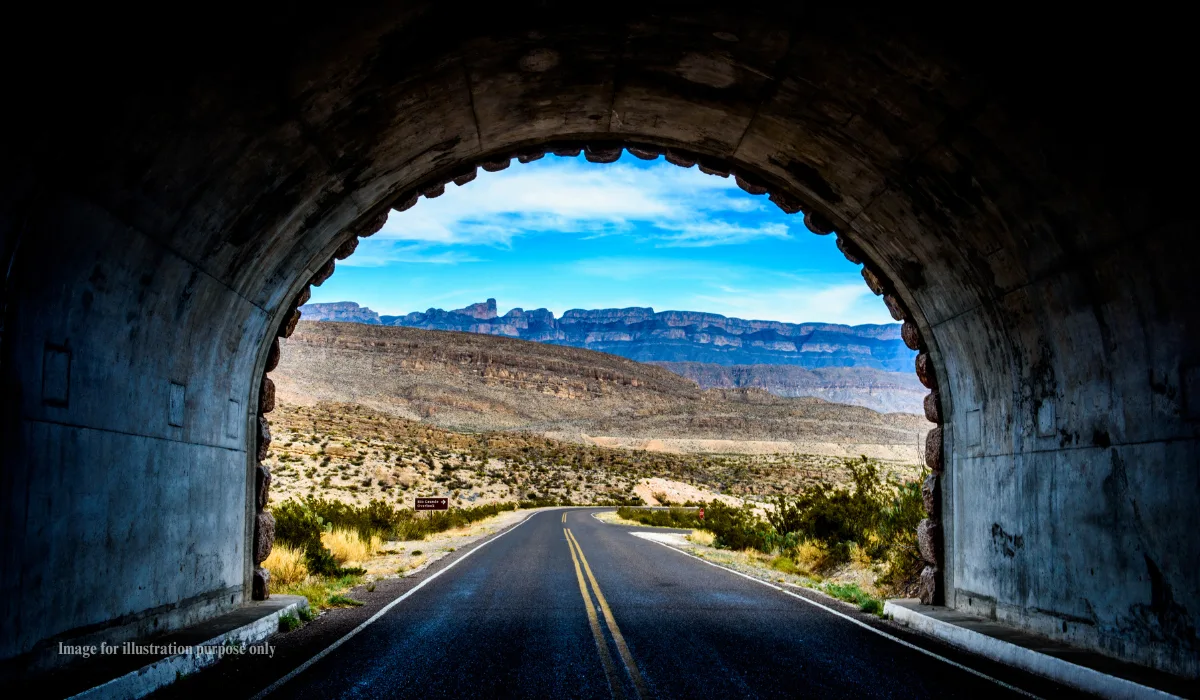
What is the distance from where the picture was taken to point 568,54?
968cm

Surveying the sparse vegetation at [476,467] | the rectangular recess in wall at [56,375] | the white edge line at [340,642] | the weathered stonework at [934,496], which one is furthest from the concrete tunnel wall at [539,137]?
the sparse vegetation at [476,467]

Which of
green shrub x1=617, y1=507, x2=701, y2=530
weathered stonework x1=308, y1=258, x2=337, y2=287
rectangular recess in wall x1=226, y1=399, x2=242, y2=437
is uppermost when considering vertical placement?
weathered stonework x1=308, y1=258, x2=337, y2=287

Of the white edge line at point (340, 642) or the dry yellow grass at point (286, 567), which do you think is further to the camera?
the dry yellow grass at point (286, 567)

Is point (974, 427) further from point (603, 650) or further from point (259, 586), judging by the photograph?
point (259, 586)

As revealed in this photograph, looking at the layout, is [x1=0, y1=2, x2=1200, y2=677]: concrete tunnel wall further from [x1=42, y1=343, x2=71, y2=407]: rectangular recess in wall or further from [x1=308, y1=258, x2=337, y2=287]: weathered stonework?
[x1=308, y1=258, x2=337, y2=287]: weathered stonework

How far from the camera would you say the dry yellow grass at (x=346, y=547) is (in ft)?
70.5

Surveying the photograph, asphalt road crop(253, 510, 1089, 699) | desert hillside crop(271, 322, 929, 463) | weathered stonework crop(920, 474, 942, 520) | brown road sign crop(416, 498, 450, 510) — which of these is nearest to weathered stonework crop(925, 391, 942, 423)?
weathered stonework crop(920, 474, 942, 520)

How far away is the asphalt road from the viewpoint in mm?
8008

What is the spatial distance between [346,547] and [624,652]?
13.7 m

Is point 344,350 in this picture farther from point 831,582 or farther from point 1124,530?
point 1124,530

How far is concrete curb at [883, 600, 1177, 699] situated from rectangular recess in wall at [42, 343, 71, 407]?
872 centimetres

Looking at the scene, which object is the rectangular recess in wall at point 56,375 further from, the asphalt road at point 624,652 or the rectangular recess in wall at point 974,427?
the rectangular recess in wall at point 974,427

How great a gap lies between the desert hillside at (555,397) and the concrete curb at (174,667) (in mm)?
100978

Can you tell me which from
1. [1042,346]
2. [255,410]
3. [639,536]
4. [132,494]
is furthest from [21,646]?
[639,536]
